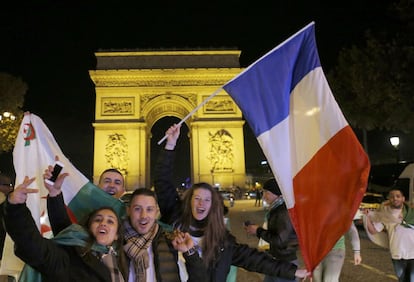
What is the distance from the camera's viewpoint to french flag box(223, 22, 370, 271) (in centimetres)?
298

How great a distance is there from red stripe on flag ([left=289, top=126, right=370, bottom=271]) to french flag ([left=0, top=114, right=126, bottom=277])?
1.28m

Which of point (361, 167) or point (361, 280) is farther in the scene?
point (361, 280)

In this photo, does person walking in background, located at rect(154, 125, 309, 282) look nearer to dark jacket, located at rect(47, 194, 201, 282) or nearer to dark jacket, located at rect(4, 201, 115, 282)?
dark jacket, located at rect(47, 194, 201, 282)

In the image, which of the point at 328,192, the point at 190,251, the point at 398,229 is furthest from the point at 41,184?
the point at 398,229

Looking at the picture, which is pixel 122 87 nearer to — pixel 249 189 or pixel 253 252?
pixel 249 189

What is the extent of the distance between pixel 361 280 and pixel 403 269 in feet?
6.26

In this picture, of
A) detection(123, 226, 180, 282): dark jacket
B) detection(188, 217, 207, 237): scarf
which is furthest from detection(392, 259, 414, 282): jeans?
detection(123, 226, 180, 282): dark jacket

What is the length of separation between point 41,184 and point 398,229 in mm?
3528

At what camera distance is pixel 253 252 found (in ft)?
9.83

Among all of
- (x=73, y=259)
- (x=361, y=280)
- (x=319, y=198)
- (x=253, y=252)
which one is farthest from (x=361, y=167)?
(x=361, y=280)

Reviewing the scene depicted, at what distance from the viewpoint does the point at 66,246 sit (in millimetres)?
2496

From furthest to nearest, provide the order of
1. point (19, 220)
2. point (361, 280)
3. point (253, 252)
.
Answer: point (361, 280)
point (253, 252)
point (19, 220)

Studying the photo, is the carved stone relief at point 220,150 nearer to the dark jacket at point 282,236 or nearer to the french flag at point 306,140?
the dark jacket at point 282,236

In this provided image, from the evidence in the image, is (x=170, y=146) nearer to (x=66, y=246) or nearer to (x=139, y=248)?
(x=139, y=248)
